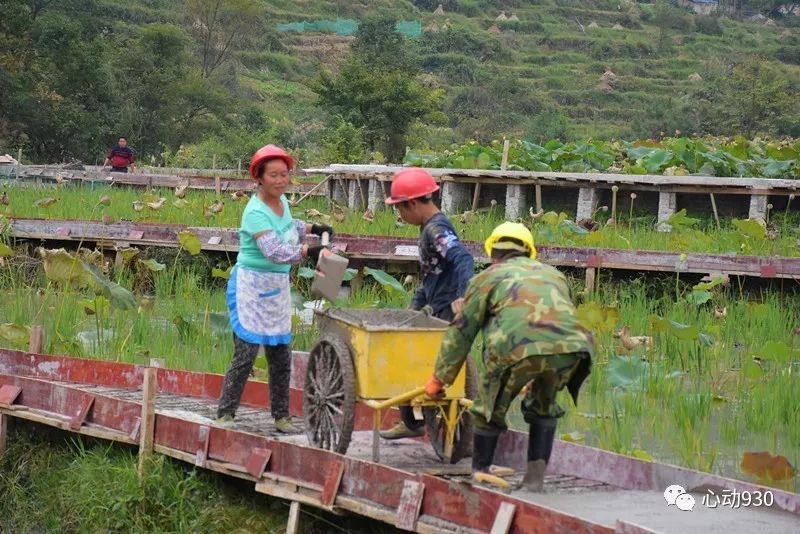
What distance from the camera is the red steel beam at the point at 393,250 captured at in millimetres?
12312

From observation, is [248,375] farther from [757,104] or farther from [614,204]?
[757,104]

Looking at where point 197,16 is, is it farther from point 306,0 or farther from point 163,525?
point 163,525

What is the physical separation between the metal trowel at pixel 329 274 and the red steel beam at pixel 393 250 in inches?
263

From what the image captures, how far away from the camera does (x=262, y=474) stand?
6305 millimetres

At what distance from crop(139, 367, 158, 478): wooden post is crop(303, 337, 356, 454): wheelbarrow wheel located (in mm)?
932

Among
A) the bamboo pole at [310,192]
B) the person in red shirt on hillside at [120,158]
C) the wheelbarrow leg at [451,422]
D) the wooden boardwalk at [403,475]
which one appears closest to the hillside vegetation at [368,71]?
the person in red shirt on hillside at [120,158]

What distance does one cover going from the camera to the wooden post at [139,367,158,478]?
7.00 m

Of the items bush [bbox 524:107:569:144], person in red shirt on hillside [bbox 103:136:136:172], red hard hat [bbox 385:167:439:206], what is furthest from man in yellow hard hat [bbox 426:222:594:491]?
bush [bbox 524:107:569:144]

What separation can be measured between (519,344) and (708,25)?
242ft

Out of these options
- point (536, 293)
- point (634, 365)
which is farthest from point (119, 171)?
point (536, 293)

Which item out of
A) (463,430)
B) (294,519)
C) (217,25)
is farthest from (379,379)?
(217,25)

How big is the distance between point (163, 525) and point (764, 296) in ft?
23.6

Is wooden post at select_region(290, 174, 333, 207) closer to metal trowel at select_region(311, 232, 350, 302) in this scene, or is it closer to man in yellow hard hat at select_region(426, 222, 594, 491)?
metal trowel at select_region(311, 232, 350, 302)

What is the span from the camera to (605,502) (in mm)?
5684
